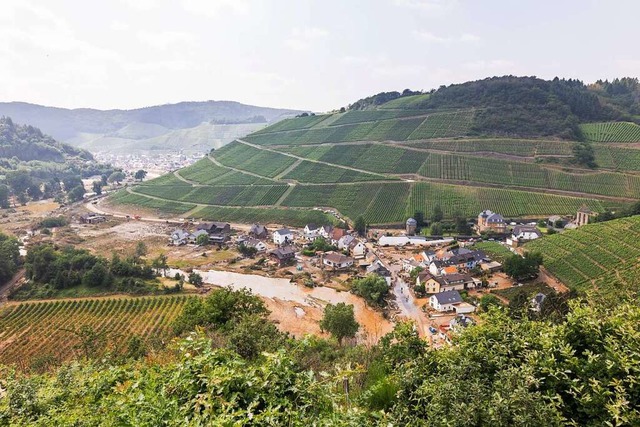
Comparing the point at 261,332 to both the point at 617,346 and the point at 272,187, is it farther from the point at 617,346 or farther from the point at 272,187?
the point at 272,187

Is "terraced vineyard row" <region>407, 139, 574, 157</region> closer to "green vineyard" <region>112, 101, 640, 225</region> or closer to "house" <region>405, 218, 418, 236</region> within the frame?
"green vineyard" <region>112, 101, 640, 225</region>

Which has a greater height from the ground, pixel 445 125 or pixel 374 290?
pixel 445 125

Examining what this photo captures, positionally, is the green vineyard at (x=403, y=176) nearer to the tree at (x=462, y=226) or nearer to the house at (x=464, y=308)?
the tree at (x=462, y=226)

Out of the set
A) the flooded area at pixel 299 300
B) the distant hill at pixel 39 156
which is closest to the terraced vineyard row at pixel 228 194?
the flooded area at pixel 299 300

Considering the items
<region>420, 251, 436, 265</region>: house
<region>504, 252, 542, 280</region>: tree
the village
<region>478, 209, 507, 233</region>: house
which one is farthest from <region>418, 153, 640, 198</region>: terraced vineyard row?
<region>504, 252, 542, 280</region>: tree

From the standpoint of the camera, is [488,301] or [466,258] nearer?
[488,301]

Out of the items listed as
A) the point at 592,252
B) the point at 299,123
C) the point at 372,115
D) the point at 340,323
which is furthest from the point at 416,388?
the point at 299,123

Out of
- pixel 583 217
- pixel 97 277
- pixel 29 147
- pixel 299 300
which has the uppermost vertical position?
pixel 29 147

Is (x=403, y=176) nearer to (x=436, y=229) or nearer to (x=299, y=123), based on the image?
(x=436, y=229)

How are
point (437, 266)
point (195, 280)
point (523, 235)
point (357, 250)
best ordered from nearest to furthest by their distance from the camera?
point (437, 266) → point (195, 280) → point (357, 250) → point (523, 235)
